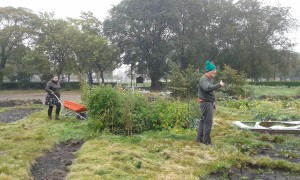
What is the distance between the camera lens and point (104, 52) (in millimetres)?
38844

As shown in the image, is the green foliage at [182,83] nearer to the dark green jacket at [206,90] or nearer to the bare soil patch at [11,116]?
the dark green jacket at [206,90]

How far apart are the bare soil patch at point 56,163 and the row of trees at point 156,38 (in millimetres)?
29735

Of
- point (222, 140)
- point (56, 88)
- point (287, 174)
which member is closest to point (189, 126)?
point (222, 140)

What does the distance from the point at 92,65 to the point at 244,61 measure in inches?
753

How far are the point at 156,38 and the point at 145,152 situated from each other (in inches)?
1351

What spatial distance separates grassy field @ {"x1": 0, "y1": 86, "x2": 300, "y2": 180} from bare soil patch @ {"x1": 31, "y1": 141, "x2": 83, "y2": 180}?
136 mm

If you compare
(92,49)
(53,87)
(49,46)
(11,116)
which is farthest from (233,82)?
(49,46)

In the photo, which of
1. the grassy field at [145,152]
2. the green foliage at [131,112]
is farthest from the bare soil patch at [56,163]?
the green foliage at [131,112]

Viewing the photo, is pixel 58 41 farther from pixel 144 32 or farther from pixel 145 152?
pixel 145 152

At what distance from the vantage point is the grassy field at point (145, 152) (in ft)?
16.2

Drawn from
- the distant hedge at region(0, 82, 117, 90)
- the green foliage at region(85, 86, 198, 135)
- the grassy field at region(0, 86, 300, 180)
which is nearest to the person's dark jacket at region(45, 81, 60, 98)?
the grassy field at region(0, 86, 300, 180)

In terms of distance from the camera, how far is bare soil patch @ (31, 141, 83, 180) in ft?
16.3

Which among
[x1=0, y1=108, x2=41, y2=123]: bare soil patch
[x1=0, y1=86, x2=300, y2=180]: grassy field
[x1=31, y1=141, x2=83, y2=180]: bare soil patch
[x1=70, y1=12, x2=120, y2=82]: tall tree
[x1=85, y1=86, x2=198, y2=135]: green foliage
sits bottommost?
[x1=31, y1=141, x2=83, y2=180]: bare soil patch

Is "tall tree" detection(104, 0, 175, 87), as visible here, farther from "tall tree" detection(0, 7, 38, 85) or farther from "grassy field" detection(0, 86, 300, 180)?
"grassy field" detection(0, 86, 300, 180)
